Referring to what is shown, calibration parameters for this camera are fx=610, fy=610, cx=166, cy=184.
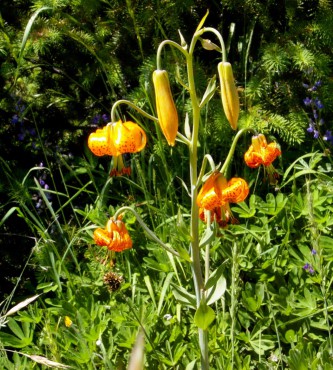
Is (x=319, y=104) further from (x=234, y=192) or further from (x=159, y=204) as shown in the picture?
(x=234, y=192)

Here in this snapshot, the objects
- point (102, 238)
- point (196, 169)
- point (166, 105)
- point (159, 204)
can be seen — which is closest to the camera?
point (166, 105)

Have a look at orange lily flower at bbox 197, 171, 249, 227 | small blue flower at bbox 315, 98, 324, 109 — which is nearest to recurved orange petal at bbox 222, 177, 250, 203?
orange lily flower at bbox 197, 171, 249, 227

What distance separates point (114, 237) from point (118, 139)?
10.2 inches

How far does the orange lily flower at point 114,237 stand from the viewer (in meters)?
1.55

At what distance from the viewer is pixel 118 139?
1476mm

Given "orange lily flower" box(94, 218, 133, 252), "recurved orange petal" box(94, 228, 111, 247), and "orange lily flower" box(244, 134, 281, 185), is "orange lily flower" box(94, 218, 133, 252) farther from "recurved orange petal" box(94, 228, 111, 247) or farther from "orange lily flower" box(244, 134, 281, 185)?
"orange lily flower" box(244, 134, 281, 185)

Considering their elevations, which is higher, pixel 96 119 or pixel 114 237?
pixel 114 237

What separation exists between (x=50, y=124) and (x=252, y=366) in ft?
4.96

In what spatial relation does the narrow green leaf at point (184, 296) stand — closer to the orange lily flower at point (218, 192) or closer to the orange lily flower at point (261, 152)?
the orange lily flower at point (218, 192)

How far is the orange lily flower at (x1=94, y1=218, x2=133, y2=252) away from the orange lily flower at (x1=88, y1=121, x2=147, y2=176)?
18 cm

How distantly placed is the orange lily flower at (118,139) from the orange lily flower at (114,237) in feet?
0.59

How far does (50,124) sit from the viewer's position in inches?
111

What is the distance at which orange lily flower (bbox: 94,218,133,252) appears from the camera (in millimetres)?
1554

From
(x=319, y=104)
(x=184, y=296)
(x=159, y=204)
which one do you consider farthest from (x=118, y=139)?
(x=319, y=104)
